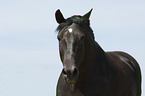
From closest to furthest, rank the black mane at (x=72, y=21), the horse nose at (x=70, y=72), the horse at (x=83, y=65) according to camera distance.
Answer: the horse nose at (x=70, y=72) < the horse at (x=83, y=65) < the black mane at (x=72, y=21)

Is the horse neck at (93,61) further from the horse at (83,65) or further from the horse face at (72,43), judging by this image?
the horse face at (72,43)

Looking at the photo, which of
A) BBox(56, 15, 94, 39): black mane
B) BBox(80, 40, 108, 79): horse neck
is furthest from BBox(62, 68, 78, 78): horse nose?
BBox(56, 15, 94, 39): black mane

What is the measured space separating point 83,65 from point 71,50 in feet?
2.45

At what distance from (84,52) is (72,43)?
1.44 ft

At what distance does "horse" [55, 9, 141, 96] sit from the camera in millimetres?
6254


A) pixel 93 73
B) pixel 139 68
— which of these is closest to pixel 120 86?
pixel 93 73

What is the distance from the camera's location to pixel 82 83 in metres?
7.06

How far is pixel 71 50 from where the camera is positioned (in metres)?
6.27

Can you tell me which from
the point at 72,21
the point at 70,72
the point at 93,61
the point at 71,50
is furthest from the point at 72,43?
the point at 93,61

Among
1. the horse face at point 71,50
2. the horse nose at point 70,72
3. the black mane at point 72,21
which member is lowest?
the horse nose at point 70,72

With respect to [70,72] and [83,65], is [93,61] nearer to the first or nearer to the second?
[83,65]

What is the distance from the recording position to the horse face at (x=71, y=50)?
6073 mm

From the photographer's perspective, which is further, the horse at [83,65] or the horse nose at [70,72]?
the horse at [83,65]

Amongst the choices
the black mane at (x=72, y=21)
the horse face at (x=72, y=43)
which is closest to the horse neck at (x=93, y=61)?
the horse face at (x=72, y=43)
